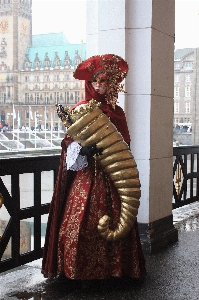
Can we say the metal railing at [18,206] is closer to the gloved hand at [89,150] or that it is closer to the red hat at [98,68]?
the gloved hand at [89,150]

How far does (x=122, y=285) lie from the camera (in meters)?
3.03

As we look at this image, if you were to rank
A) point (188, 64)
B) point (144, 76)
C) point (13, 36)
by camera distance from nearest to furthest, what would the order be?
1. point (144, 76)
2. point (13, 36)
3. point (188, 64)

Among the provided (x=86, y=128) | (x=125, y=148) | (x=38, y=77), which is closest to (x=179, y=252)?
(x=125, y=148)

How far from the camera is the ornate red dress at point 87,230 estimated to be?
2.80m

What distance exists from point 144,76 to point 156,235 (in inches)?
57.8

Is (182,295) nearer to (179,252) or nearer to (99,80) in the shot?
(179,252)

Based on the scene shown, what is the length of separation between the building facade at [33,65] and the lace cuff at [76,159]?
5.12 feet

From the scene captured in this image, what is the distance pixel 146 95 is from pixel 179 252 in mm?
1468


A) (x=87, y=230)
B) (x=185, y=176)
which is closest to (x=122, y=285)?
(x=87, y=230)

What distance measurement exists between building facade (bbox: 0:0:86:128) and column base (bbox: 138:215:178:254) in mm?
1454

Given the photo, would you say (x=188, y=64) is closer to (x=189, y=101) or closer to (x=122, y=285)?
(x=189, y=101)

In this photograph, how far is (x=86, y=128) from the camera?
2746mm

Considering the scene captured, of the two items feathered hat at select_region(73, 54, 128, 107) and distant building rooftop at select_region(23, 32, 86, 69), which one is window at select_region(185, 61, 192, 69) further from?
feathered hat at select_region(73, 54, 128, 107)

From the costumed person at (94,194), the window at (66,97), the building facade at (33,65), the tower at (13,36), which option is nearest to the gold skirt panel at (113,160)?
the costumed person at (94,194)
